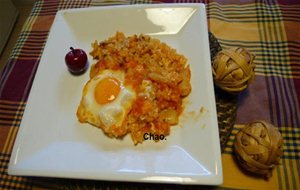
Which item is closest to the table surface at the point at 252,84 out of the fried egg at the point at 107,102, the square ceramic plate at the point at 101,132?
the square ceramic plate at the point at 101,132

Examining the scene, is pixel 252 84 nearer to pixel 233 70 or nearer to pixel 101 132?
pixel 233 70

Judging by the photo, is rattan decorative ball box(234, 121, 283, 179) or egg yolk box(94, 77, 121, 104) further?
egg yolk box(94, 77, 121, 104)

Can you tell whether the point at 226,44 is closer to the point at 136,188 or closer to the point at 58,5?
the point at 136,188

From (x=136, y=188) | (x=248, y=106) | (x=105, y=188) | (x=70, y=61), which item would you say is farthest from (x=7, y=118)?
(x=248, y=106)

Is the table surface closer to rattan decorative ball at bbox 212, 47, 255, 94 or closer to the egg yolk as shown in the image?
rattan decorative ball at bbox 212, 47, 255, 94

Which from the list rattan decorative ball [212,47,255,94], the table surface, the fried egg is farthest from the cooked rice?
the table surface

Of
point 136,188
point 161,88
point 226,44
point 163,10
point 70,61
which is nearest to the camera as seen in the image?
point 136,188
